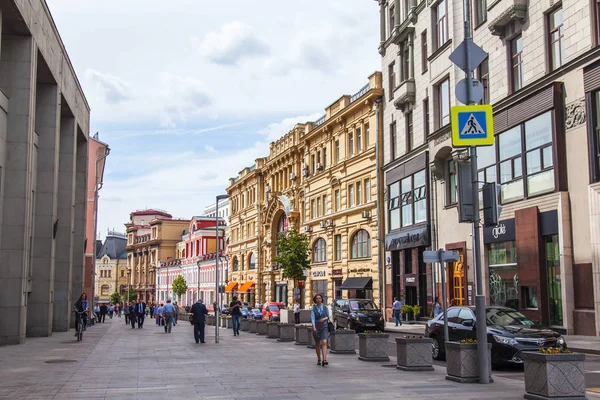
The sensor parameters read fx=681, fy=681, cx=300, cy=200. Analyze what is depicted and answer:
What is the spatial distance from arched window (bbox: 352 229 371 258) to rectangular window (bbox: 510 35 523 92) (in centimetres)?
1963

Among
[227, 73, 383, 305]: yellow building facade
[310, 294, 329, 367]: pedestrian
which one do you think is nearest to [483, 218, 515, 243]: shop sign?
[227, 73, 383, 305]: yellow building facade

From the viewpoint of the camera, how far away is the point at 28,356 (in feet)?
61.4

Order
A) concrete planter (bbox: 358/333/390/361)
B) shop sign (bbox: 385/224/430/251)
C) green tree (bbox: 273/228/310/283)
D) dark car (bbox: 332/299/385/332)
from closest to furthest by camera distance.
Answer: concrete planter (bbox: 358/333/390/361), dark car (bbox: 332/299/385/332), shop sign (bbox: 385/224/430/251), green tree (bbox: 273/228/310/283)

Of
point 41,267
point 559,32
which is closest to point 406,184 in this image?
point 559,32

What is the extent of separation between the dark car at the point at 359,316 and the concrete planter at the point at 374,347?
47.6 ft

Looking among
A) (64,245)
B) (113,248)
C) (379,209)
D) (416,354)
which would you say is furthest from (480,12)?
(113,248)

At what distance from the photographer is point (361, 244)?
4778 cm

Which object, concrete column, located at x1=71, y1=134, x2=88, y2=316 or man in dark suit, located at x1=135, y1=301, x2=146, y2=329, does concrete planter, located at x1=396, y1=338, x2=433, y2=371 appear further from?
concrete column, located at x1=71, y1=134, x2=88, y2=316

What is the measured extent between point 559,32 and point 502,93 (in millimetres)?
4241

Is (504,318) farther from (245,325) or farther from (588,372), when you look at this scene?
(245,325)

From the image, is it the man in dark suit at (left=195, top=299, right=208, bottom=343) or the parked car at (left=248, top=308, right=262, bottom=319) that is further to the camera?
the parked car at (left=248, top=308, right=262, bottom=319)

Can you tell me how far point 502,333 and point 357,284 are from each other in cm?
3172

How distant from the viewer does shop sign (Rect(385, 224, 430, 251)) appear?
3731 cm

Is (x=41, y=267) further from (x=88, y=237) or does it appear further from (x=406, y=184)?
(x=88, y=237)
